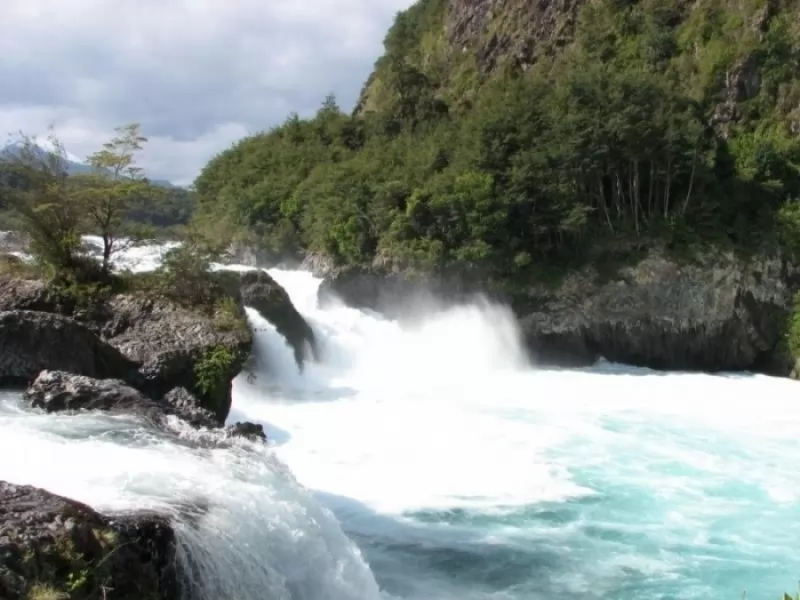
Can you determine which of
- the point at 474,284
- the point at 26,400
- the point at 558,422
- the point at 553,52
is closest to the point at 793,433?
the point at 558,422

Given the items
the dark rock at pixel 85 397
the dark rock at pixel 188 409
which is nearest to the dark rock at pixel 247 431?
the dark rock at pixel 188 409

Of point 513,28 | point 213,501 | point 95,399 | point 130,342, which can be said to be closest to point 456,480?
point 95,399

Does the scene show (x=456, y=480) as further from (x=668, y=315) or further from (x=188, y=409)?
(x=668, y=315)

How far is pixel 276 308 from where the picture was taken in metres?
22.2

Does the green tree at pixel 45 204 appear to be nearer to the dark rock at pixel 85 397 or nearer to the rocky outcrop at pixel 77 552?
the dark rock at pixel 85 397

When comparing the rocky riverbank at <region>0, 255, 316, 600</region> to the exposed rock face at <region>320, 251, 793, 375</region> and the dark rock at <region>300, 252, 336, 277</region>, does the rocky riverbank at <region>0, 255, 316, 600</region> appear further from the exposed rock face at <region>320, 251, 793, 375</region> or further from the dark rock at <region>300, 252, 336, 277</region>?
the exposed rock face at <region>320, 251, 793, 375</region>

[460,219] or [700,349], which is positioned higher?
[460,219]

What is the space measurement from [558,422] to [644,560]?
7552 millimetres

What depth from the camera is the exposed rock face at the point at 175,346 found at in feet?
48.7

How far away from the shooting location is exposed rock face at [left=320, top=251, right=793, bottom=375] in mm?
27016

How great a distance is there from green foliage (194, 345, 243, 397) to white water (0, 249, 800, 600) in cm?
186

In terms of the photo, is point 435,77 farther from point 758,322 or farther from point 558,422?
point 558,422

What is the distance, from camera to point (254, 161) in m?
44.9

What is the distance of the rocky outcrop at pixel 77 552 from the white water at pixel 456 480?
60 centimetres
